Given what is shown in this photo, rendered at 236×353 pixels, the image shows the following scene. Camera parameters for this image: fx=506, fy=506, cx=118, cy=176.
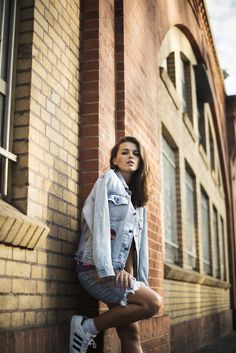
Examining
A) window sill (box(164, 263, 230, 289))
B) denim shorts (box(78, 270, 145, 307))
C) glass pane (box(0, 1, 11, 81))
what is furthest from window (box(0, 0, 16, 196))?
window sill (box(164, 263, 230, 289))

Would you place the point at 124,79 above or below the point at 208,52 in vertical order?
below

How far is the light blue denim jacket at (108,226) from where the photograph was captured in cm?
342

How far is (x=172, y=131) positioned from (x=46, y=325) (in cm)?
536

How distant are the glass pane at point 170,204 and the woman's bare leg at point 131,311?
4107 millimetres

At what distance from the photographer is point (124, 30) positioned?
16.9 feet

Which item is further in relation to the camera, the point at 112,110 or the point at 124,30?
the point at 124,30

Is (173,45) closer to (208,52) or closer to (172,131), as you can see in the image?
(172,131)

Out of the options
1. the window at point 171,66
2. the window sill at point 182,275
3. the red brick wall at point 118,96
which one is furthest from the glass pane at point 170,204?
the red brick wall at point 118,96

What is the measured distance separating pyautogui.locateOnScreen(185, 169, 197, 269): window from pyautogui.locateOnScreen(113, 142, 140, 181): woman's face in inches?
231

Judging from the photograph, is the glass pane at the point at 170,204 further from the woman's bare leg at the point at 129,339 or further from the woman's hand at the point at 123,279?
the woman's hand at the point at 123,279

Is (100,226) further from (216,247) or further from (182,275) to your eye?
(216,247)

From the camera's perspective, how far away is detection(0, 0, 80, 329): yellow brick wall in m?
3.21

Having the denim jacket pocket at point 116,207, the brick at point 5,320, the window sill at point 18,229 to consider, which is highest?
the denim jacket pocket at point 116,207

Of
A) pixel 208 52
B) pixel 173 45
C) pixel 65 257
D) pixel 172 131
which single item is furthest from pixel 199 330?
pixel 208 52
